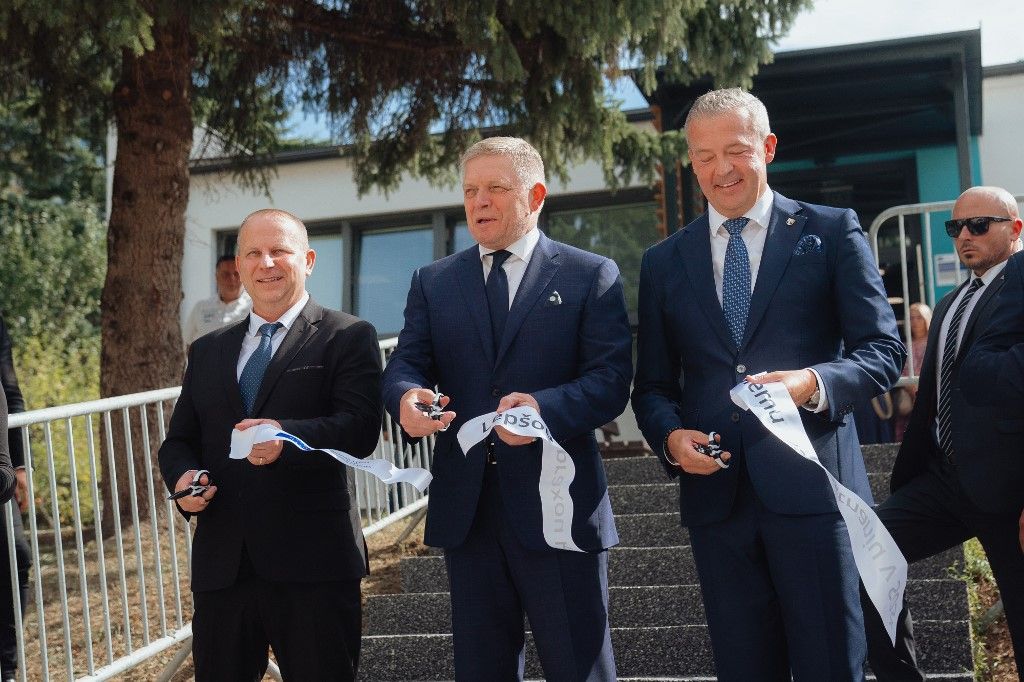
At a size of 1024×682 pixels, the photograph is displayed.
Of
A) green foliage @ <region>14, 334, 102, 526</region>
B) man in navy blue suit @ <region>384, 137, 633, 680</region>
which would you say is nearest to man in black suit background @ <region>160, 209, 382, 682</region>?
man in navy blue suit @ <region>384, 137, 633, 680</region>

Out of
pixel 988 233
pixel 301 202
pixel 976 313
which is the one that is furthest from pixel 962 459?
pixel 301 202

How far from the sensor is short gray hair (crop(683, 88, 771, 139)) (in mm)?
3197

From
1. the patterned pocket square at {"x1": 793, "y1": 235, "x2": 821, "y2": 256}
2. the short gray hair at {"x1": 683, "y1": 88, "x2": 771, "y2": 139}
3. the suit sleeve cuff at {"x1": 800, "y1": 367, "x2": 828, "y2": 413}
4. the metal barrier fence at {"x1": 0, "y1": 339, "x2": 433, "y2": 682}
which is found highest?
the short gray hair at {"x1": 683, "y1": 88, "x2": 771, "y2": 139}

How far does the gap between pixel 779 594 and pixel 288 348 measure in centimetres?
178

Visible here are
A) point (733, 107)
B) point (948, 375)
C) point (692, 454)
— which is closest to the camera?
point (692, 454)

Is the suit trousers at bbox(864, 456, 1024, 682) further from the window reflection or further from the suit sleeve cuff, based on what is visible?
the window reflection

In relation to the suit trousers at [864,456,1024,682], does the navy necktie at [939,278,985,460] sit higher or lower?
higher

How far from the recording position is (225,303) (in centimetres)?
833

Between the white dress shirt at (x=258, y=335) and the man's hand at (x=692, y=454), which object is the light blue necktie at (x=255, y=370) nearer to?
the white dress shirt at (x=258, y=335)

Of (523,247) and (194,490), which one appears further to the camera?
(194,490)

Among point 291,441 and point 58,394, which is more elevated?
point 291,441

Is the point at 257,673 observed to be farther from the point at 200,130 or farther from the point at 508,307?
the point at 200,130

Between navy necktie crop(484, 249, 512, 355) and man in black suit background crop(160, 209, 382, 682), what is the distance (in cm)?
60

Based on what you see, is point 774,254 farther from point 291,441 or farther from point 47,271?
point 47,271
